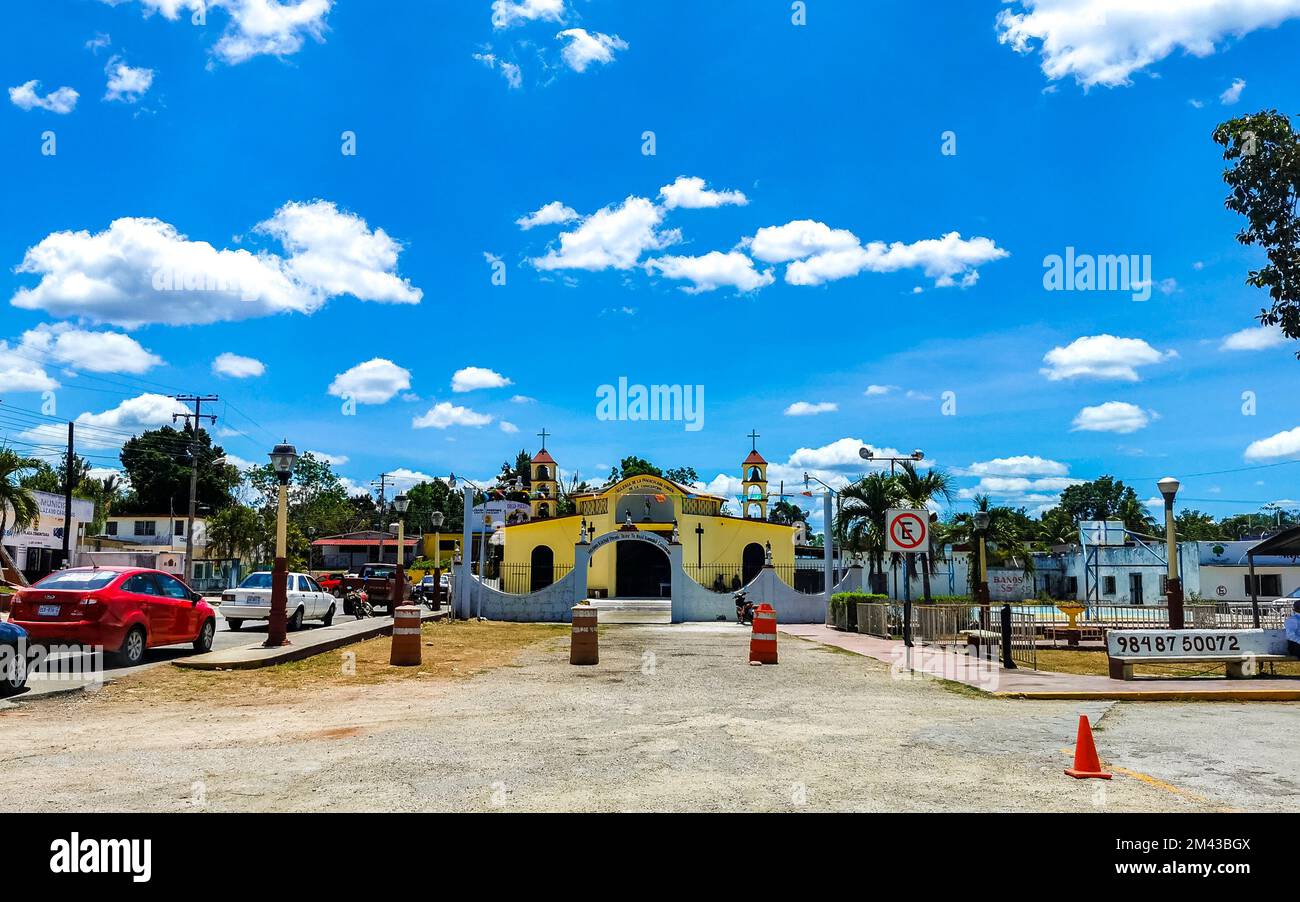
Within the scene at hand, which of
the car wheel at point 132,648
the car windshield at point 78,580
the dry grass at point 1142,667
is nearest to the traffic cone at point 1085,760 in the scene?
the dry grass at point 1142,667

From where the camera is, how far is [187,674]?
46.8 ft

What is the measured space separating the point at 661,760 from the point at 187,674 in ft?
30.3

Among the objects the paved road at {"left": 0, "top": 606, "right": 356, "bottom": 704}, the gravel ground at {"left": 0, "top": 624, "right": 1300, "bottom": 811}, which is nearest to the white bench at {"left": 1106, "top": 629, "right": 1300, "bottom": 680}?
the gravel ground at {"left": 0, "top": 624, "right": 1300, "bottom": 811}

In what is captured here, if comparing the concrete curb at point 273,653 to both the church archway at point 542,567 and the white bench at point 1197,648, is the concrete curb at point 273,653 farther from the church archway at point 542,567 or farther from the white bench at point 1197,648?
the church archway at point 542,567

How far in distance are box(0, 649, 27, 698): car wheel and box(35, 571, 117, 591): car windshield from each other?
244 centimetres

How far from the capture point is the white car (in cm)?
2388

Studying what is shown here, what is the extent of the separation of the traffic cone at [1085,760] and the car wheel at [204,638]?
14.3 m

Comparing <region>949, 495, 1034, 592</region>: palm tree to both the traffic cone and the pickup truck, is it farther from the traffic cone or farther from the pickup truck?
the traffic cone

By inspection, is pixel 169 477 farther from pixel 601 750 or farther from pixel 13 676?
pixel 601 750

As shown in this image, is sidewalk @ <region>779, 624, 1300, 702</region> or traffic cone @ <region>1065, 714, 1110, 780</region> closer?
traffic cone @ <region>1065, 714, 1110, 780</region>

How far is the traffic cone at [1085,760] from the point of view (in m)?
7.58
